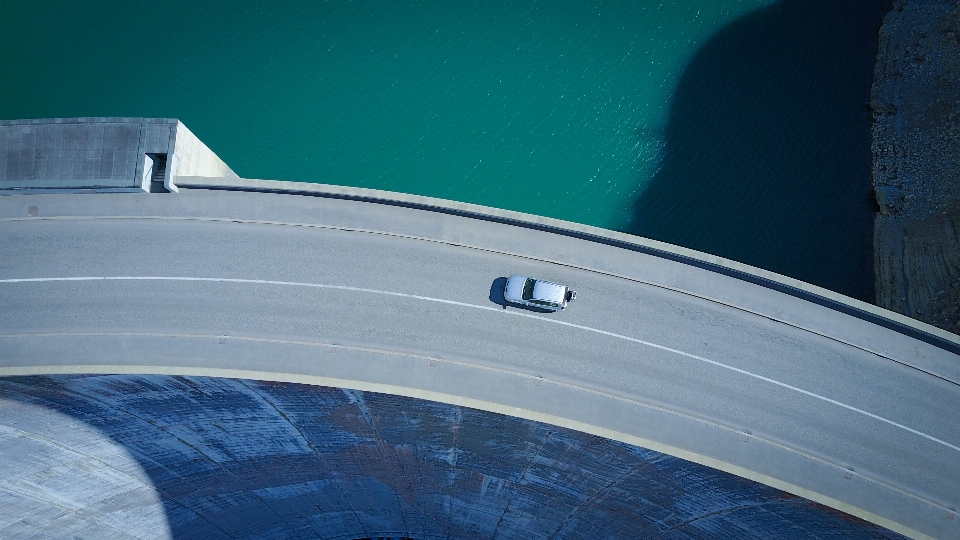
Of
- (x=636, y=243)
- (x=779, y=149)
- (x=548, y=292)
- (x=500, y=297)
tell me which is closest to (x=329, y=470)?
(x=500, y=297)

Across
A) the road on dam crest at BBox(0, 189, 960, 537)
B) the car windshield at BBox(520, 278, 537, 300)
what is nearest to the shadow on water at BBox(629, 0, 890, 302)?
the road on dam crest at BBox(0, 189, 960, 537)

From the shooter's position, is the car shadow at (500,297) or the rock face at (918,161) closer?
the car shadow at (500,297)

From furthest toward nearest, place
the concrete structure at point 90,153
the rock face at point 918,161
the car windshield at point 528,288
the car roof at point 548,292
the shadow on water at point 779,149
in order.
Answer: the shadow on water at point 779,149 < the rock face at point 918,161 < the concrete structure at point 90,153 < the car windshield at point 528,288 < the car roof at point 548,292

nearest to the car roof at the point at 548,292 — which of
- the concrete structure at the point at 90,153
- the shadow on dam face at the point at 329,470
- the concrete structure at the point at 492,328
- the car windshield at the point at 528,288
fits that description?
the car windshield at the point at 528,288

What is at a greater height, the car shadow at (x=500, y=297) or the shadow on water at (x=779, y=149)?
the shadow on water at (x=779, y=149)

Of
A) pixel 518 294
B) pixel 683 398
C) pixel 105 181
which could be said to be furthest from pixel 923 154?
pixel 105 181

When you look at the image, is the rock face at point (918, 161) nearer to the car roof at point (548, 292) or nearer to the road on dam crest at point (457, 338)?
the road on dam crest at point (457, 338)
